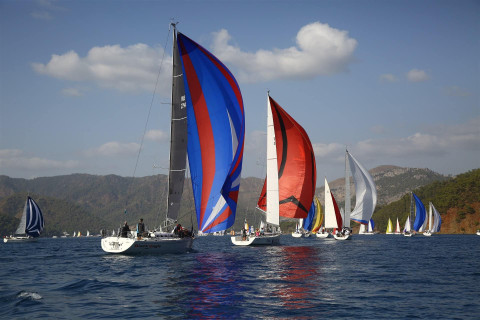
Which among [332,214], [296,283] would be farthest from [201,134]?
[332,214]

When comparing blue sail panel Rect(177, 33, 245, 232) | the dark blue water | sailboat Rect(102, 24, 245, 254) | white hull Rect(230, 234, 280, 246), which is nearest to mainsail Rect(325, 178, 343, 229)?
white hull Rect(230, 234, 280, 246)

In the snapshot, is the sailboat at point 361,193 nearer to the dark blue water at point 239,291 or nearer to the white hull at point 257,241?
the white hull at point 257,241

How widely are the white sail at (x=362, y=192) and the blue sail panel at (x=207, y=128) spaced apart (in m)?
36.1

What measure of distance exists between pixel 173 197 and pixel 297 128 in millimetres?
19312

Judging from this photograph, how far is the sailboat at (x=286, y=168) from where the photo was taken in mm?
48250

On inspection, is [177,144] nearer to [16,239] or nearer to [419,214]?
[16,239]

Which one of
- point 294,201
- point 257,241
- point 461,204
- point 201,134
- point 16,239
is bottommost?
point 16,239

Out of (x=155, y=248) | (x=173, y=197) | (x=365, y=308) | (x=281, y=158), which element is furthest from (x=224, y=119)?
(x=365, y=308)

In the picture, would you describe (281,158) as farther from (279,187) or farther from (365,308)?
(365,308)

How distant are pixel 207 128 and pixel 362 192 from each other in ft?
126

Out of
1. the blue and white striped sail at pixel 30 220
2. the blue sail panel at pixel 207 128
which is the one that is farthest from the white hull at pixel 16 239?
the blue sail panel at pixel 207 128

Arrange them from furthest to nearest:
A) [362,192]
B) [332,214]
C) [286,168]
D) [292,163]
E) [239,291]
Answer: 1. [332,214]
2. [362,192]
3. [286,168]
4. [292,163]
5. [239,291]

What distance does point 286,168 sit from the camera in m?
48.7

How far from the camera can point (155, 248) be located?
32406 mm
